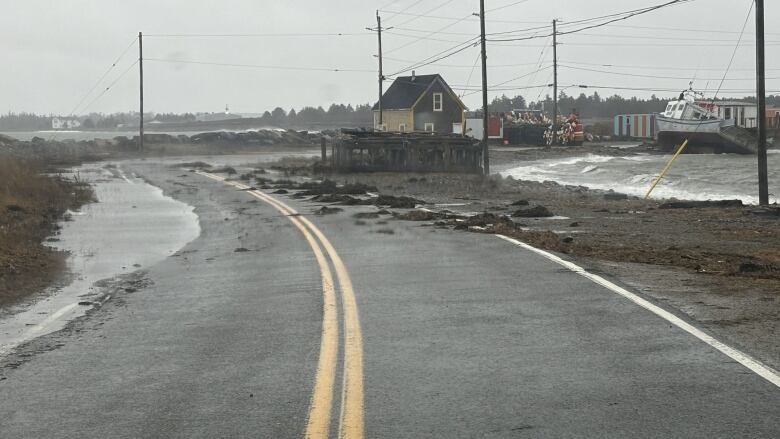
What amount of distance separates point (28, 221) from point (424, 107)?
7228 centimetres

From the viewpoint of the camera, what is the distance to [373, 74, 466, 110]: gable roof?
90.7 meters

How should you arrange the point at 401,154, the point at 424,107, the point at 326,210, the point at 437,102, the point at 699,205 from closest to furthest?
1. the point at 326,210
2. the point at 699,205
3. the point at 401,154
4. the point at 424,107
5. the point at 437,102

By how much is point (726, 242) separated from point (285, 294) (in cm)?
856

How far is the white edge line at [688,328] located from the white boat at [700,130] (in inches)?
2601

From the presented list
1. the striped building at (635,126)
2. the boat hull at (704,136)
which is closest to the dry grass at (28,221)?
the boat hull at (704,136)

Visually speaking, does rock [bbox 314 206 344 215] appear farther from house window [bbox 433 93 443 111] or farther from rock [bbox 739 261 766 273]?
house window [bbox 433 93 443 111]

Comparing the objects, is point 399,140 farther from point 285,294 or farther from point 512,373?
point 512,373

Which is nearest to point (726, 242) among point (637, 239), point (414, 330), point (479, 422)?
point (637, 239)

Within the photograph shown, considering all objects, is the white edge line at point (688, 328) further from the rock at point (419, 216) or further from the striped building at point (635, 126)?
the striped building at point (635, 126)

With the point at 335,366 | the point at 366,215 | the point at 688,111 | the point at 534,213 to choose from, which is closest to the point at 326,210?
the point at 366,215

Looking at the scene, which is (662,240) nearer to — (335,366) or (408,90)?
(335,366)

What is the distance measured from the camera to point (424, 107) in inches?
3580

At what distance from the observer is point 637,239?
16.0 meters

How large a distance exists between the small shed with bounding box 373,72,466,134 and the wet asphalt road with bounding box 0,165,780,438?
78862 mm
